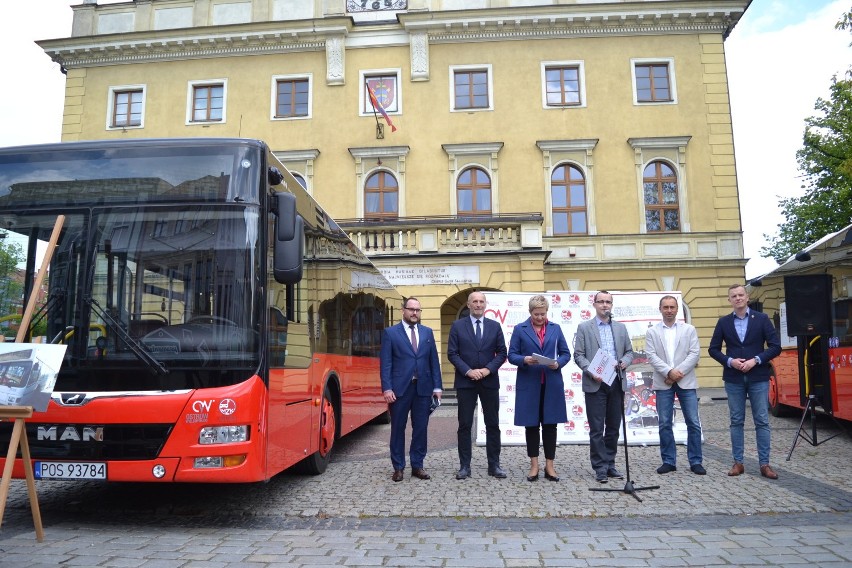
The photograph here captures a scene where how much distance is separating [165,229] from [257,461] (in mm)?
1911

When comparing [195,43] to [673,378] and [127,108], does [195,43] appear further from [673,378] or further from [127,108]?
[673,378]

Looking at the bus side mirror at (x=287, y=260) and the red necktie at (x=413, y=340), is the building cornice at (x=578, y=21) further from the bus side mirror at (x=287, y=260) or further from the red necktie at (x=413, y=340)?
the bus side mirror at (x=287, y=260)

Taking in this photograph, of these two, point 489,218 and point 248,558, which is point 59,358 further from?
point 489,218

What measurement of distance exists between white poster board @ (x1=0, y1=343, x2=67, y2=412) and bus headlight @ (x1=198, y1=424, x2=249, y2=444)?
1.06m

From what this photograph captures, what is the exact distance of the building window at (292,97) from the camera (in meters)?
24.9

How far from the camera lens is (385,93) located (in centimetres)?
2459

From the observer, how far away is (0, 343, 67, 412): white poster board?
4.57 meters

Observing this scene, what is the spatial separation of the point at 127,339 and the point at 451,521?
2.90 meters

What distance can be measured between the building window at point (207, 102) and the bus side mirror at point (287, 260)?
851 inches

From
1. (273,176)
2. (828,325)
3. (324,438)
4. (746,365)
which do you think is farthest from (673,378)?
(273,176)

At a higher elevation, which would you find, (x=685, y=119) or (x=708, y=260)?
(x=685, y=119)

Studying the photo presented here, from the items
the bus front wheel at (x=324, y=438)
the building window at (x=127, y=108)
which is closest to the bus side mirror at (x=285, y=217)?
the bus front wheel at (x=324, y=438)

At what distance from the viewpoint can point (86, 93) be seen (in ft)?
84.8

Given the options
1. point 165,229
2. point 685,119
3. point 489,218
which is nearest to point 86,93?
point 489,218
